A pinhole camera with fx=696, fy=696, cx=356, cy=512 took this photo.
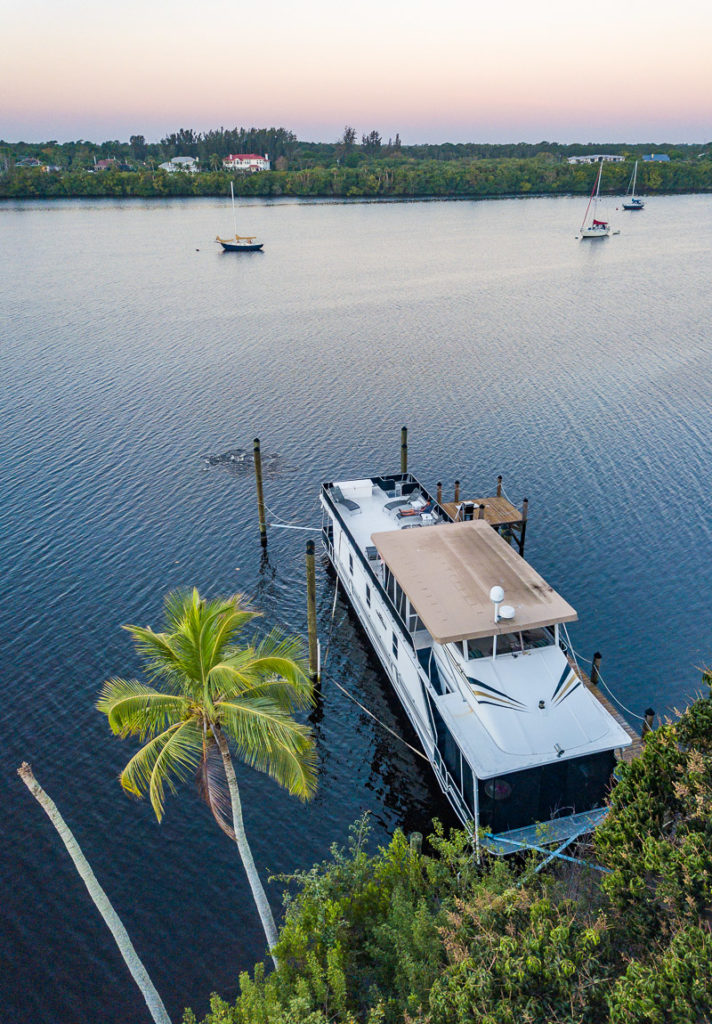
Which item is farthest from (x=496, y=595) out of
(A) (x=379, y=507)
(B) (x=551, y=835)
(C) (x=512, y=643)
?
(A) (x=379, y=507)

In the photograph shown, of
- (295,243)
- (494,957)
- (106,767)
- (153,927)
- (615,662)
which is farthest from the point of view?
(295,243)

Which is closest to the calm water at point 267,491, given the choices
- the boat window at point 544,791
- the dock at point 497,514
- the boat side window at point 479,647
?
the dock at point 497,514

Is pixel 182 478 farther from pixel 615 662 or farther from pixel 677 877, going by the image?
pixel 677 877

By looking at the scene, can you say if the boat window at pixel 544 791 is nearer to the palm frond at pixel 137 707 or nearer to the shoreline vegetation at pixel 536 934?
the shoreline vegetation at pixel 536 934

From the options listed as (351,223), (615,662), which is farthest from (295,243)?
(615,662)

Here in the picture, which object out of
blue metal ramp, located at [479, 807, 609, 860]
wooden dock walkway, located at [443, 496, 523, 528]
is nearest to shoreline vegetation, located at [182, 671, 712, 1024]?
blue metal ramp, located at [479, 807, 609, 860]

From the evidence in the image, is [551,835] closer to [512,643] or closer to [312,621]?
[512,643]
